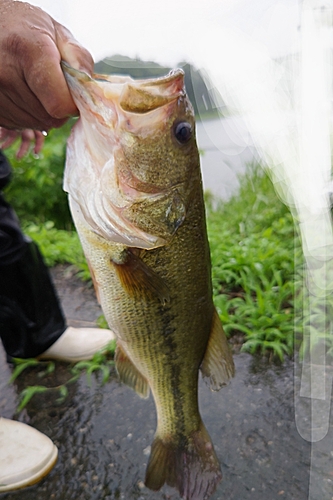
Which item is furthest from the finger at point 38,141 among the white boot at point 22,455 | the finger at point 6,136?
the white boot at point 22,455

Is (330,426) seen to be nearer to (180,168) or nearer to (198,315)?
(198,315)

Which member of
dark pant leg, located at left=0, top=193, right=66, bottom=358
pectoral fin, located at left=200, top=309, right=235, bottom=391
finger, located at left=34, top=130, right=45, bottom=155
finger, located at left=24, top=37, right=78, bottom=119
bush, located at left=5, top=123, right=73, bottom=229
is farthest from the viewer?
bush, located at left=5, top=123, right=73, bottom=229

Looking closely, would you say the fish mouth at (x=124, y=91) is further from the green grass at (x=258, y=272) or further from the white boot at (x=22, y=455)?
the green grass at (x=258, y=272)

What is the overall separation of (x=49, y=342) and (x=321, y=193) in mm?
1693

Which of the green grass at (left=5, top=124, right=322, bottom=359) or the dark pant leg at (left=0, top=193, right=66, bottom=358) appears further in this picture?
the green grass at (left=5, top=124, right=322, bottom=359)

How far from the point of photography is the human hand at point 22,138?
1.69 metres

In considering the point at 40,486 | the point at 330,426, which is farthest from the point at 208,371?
the point at 40,486

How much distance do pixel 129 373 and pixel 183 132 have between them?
89cm

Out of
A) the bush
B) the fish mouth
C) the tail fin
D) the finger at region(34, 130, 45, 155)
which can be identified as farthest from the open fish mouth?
the bush

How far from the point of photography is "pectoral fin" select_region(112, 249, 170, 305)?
1339 millimetres

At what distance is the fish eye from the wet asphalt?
43.7 inches

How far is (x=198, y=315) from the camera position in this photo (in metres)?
1.47

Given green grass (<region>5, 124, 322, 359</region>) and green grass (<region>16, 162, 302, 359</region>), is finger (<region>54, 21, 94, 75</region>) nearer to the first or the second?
green grass (<region>5, 124, 322, 359</region>)

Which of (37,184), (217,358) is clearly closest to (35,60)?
(217,358)
